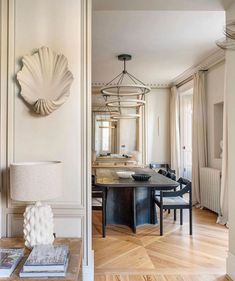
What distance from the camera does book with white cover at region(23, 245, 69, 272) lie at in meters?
1.40

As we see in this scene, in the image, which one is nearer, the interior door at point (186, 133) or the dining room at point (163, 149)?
the dining room at point (163, 149)

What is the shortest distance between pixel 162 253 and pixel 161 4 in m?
2.67

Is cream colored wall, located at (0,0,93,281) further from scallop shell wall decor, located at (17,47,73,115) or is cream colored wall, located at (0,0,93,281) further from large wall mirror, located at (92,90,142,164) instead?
large wall mirror, located at (92,90,142,164)

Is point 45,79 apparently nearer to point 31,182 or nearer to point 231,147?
point 31,182

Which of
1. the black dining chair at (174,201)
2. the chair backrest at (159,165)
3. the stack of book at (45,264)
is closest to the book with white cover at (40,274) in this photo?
the stack of book at (45,264)

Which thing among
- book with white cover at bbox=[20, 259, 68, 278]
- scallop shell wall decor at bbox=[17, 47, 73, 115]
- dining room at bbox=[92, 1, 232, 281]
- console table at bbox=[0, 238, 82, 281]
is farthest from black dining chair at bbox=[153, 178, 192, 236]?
Answer: book with white cover at bbox=[20, 259, 68, 278]

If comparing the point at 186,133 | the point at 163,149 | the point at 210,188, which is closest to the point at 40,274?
the point at 210,188

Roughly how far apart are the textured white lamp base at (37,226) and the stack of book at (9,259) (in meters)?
0.09

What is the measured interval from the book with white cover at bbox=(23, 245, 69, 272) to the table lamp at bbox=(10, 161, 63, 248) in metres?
0.08

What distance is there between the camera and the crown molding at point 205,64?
15.3ft

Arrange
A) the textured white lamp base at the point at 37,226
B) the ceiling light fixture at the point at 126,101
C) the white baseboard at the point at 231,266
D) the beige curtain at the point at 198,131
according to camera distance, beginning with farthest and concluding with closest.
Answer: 1. the beige curtain at the point at 198,131
2. the ceiling light fixture at the point at 126,101
3. the white baseboard at the point at 231,266
4. the textured white lamp base at the point at 37,226

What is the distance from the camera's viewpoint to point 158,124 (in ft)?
23.9

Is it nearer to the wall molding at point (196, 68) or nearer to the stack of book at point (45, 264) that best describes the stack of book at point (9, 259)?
the stack of book at point (45, 264)

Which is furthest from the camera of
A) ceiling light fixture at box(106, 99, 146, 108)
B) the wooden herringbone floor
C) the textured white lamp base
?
ceiling light fixture at box(106, 99, 146, 108)
